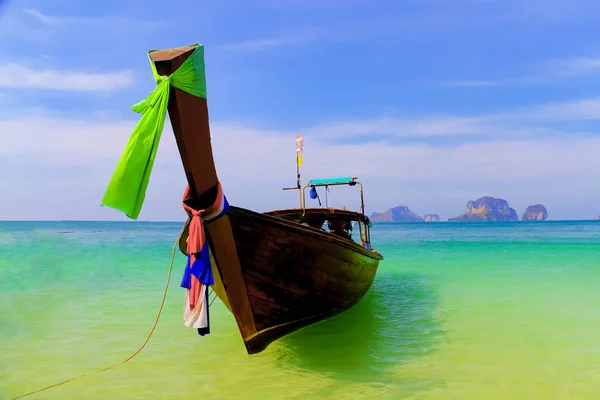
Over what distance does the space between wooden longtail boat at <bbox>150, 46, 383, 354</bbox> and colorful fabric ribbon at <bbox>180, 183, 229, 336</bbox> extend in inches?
3.3

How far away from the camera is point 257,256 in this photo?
5.49 m

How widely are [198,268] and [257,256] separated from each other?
93 cm

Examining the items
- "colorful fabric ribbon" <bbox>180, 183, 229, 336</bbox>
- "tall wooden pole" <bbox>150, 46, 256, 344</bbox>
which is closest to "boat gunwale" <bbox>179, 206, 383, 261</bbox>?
"colorful fabric ribbon" <bbox>180, 183, 229, 336</bbox>

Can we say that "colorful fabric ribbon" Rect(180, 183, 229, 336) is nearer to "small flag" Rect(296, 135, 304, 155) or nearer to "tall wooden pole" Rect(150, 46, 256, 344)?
"tall wooden pole" Rect(150, 46, 256, 344)

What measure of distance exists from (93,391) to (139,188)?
2914 mm

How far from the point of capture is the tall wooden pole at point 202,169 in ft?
12.8

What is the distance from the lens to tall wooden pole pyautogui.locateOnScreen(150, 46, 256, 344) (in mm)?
3916

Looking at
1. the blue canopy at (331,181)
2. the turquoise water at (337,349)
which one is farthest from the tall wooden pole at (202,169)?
the blue canopy at (331,181)

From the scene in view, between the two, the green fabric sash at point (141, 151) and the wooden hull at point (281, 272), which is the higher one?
the green fabric sash at point (141, 151)

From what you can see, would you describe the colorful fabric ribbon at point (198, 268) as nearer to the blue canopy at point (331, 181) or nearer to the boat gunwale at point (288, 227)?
the boat gunwale at point (288, 227)

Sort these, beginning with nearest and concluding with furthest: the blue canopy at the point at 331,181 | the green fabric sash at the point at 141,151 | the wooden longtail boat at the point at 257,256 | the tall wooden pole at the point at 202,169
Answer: the green fabric sash at the point at 141,151, the tall wooden pole at the point at 202,169, the wooden longtail boat at the point at 257,256, the blue canopy at the point at 331,181

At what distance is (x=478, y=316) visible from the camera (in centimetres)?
908

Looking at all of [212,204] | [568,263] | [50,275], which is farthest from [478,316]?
[50,275]

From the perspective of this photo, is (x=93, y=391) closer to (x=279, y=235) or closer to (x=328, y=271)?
(x=279, y=235)
